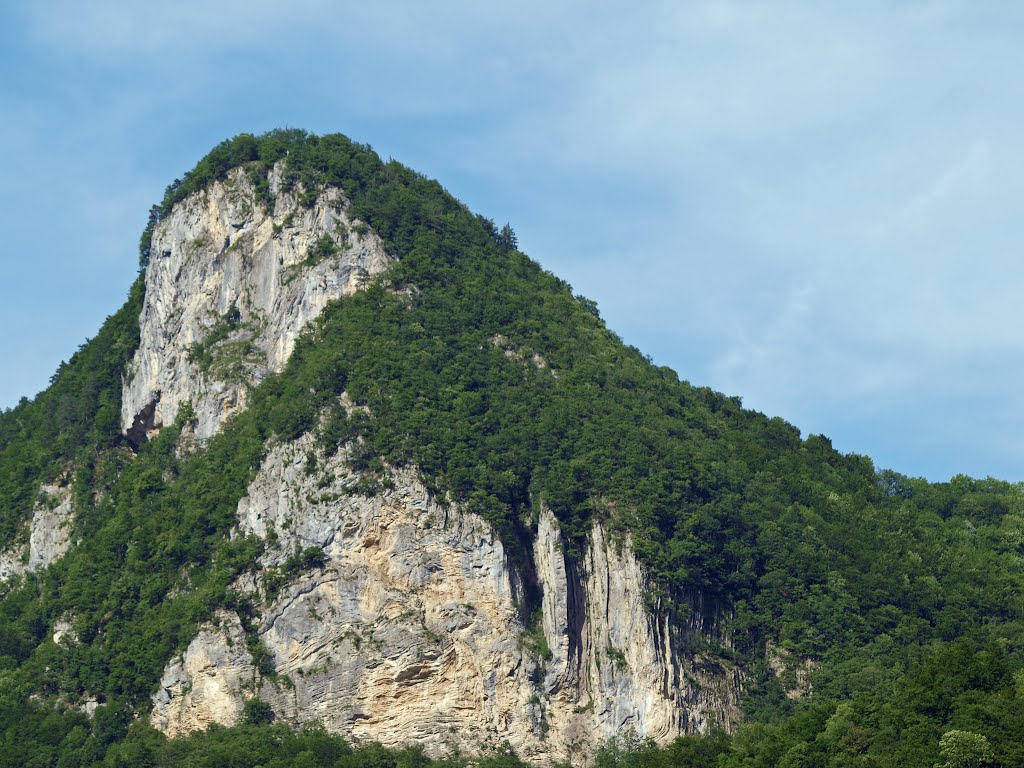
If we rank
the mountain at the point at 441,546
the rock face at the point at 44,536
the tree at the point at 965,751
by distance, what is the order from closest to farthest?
the tree at the point at 965,751 → the mountain at the point at 441,546 → the rock face at the point at 44,536

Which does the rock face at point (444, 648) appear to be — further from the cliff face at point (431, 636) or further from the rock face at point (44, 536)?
the rock face at point (44, 536)

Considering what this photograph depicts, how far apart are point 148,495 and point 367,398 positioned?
66.7 ft

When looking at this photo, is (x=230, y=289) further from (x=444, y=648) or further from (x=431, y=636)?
(x=444, y=648)

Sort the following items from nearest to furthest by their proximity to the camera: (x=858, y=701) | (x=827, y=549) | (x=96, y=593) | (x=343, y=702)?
(x=858, y=701), (x=343, y=702), (x=827, y=549), (x=96, y=593)

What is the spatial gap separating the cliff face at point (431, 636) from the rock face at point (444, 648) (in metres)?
0.08

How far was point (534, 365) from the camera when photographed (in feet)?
403

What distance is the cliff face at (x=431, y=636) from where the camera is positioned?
331 feet

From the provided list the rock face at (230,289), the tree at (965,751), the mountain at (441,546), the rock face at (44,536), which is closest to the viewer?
the tree at (965,751)

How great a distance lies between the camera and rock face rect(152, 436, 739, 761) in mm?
100750

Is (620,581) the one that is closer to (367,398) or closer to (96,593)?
(367,398)

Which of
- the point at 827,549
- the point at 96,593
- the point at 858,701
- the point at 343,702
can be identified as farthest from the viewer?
the point at 96,593

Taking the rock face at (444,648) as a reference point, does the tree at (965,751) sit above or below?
below

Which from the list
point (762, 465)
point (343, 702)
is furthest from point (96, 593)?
point (762, 465)

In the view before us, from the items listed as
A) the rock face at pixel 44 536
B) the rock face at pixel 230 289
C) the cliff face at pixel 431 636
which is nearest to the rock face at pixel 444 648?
the cliff face at pixel 431 636
